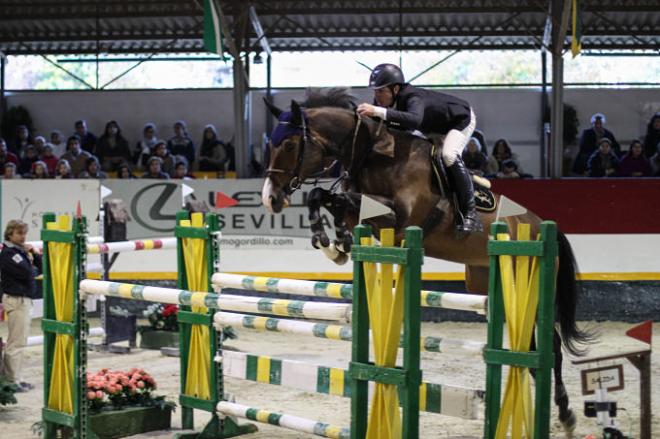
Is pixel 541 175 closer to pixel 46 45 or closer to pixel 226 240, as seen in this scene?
pixel 226 240

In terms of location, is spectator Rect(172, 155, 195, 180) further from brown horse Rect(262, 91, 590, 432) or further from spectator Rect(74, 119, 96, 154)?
brown horse Rect(262, 91, 590, 432)

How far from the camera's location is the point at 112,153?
1333cm

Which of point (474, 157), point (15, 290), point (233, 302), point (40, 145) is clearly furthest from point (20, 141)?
point (233, 302)

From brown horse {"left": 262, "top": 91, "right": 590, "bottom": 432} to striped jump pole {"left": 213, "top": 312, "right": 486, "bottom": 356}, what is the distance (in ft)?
2.01

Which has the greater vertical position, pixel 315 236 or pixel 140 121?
pixel 140 121

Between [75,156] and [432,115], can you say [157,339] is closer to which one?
[432,115]

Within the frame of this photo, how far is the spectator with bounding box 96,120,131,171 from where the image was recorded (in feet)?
43.5

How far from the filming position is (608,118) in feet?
46.1

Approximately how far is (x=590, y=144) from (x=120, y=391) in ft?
27.4

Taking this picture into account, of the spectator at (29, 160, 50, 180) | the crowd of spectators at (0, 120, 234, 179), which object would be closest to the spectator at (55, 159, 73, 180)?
the spectator at (29, 160, 50, 180)

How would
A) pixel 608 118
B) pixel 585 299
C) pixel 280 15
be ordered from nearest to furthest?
pixel 585 299 → pixel 280 15 → pixel 608 118

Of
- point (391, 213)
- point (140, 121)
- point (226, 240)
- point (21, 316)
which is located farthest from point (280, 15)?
point (391, 213)

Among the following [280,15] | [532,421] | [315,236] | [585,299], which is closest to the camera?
[532,421]

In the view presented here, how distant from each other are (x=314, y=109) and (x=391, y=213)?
28.6 inches
